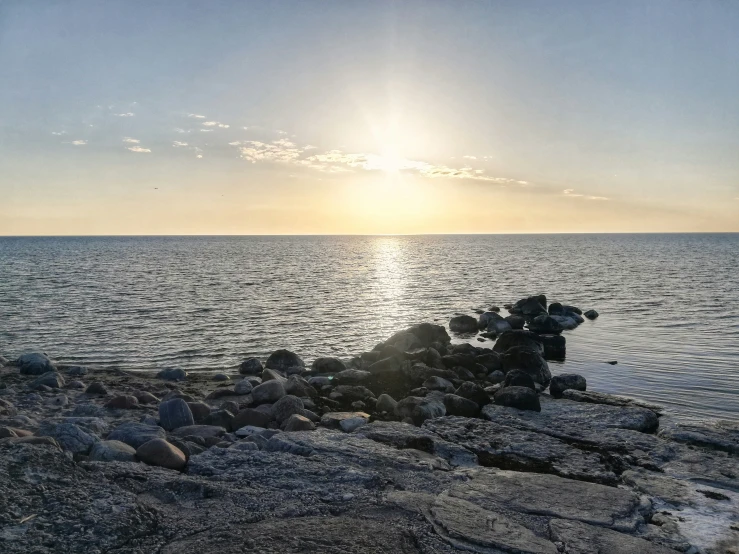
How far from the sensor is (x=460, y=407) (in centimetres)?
1385

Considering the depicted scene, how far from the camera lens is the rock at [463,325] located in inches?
1185

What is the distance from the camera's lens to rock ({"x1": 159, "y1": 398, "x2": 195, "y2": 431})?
12273 millimetres

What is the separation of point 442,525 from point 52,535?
4.49 meters

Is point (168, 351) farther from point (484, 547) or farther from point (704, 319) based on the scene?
point (704, 319)

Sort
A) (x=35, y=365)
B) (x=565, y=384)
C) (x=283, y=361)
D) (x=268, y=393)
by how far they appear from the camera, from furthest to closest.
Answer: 1. (x=283, y=361)
2. (x=35, y=365)
3. (x=565, y=384)
4. (x=268, y=393)

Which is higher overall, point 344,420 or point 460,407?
point 344,420

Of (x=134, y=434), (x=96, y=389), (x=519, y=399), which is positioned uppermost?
(x=134, y=434)

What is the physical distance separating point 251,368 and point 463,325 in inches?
557

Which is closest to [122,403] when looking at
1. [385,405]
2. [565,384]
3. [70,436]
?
[70,436]

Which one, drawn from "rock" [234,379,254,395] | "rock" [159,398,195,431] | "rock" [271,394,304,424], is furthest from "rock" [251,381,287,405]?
"rock" [159,398,195,431]

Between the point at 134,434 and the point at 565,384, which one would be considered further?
the point at 565,384

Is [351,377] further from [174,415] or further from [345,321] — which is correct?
[345,321]

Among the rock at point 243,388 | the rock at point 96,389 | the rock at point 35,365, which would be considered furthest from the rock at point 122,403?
the rock at point 35,365

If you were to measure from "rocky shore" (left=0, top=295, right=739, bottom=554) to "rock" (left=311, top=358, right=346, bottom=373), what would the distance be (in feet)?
7.64
